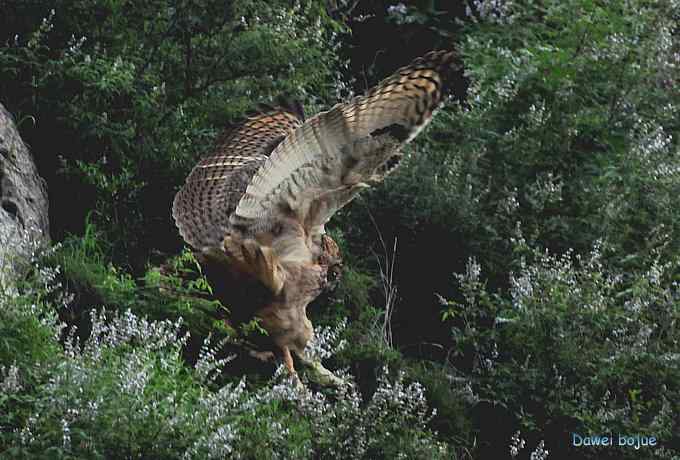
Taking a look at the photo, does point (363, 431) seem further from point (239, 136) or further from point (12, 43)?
point (12, 43)

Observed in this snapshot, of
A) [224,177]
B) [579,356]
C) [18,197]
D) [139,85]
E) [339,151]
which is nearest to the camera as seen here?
[339,151]

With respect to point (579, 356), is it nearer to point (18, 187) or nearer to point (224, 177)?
point (224, 177)

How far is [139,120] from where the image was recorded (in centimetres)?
746

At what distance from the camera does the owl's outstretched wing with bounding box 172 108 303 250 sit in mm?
6148

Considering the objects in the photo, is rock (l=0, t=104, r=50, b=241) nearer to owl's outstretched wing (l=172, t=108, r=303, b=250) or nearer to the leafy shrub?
owl's outstretched wing (l=172, t=108, r=303, b=250)

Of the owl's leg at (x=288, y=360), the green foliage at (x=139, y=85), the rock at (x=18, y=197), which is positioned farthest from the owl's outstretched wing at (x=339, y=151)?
the green foliage at (x=139, y=85)

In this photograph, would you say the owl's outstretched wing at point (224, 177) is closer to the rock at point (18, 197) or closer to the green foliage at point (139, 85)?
the green foliage at point (139, 85)

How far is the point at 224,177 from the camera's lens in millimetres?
6520

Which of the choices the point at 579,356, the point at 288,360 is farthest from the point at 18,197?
the point at 579,356

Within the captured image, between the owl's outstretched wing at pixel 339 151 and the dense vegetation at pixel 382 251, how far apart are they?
60 centimetres

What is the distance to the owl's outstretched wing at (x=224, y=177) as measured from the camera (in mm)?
6148

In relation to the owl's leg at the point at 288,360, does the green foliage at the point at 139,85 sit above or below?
above

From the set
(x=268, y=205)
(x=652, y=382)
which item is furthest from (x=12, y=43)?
(x=652, y=382)

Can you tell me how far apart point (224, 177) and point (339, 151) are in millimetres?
765
